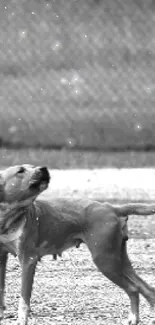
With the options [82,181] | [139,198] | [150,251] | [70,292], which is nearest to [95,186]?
[82,181]

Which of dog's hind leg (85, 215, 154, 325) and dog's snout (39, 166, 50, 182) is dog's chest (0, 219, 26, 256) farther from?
dog's hind leg (85, 215, 154, 325)

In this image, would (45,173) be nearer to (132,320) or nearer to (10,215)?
(10,215)

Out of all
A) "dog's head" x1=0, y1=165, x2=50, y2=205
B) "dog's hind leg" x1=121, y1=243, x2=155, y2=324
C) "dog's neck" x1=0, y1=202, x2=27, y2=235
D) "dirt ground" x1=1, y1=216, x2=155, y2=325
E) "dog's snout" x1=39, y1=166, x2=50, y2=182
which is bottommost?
"dirt ground" x1=1, y1=216, x2=155, y2=325

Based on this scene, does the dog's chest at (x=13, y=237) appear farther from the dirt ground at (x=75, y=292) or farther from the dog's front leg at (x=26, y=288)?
the dirt ground at (x=75, y=292)

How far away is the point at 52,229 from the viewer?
4898mm

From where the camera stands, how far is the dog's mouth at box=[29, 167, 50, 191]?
4684mm

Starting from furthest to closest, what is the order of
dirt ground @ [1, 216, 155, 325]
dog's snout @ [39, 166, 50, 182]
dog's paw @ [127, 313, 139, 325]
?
dirt ground @ [1, 216, 155, 325] < dog's paw @ [127, 313, 139, 325] < dog's snout @ [39, 166, 50, 182]

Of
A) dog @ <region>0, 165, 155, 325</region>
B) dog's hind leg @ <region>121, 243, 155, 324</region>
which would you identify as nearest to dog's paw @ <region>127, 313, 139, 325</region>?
dog @ <region>0, 165, 155, 325</region>

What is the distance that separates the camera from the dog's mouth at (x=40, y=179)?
468 cm

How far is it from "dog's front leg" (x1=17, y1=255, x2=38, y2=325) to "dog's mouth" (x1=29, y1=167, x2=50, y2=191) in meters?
A: 0.43

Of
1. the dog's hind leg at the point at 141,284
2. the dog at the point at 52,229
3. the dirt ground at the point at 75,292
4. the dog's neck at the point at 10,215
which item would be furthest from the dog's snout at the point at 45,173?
the dirt ground at the point at 75,292

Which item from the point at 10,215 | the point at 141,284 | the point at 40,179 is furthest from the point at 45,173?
the point at 141,284

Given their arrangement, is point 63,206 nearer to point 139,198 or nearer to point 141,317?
point 141,317

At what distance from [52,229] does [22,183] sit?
0.37m
